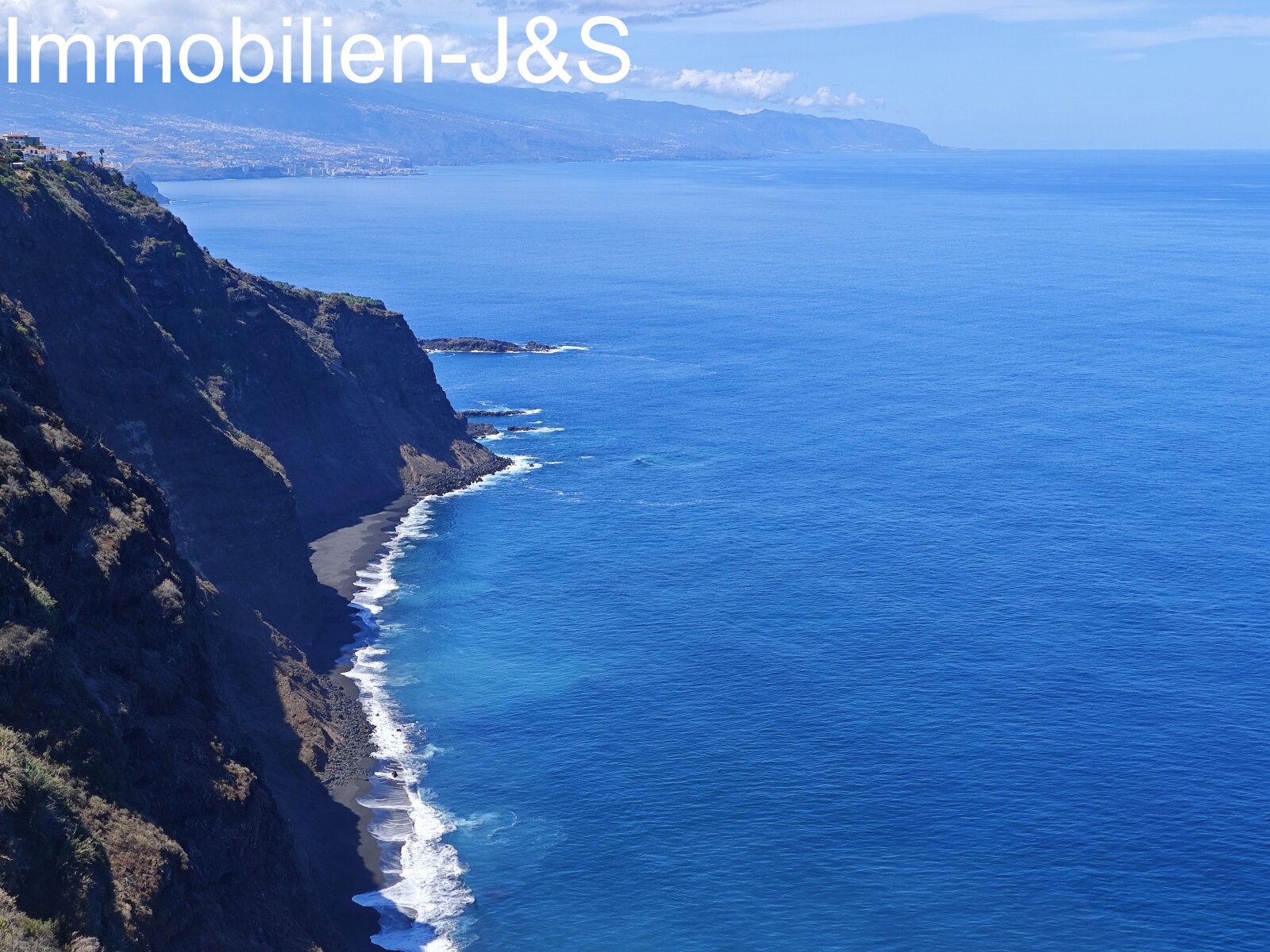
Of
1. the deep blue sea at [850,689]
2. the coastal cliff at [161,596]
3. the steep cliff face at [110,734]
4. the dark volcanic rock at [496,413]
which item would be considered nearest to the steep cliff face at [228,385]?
the coastal cliff at [161,596]

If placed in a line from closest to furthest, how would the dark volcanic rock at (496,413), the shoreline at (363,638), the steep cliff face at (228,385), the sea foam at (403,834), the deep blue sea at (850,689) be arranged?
the sea foam at (403,834), the deep blue sea at (850,689), the shoreline at (363,638), the steep cliff face at (228,385), the dark volcanic rock at (496,413)

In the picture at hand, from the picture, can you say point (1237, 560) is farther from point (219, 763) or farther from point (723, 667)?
point (219, 763)

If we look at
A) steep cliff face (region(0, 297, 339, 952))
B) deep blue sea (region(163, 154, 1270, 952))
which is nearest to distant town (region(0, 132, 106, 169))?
steep cliff face (region(0, 297, 339, 952))

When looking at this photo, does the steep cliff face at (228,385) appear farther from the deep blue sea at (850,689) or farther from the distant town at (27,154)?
the deep blue sea at (850,689)

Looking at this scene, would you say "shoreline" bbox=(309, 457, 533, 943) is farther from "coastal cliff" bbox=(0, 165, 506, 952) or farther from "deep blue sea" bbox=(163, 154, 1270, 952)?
"deep blue sea" bbox=(163, 154, 1270, 952)

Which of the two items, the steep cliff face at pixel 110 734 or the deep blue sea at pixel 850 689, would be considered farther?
the deep blue sea at pixel 850 689

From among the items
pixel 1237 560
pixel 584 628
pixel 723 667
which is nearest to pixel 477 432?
pixel 584 628
